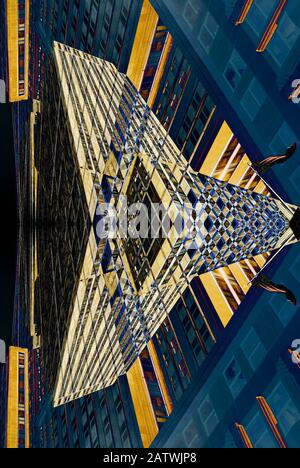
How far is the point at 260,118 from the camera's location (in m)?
23.0

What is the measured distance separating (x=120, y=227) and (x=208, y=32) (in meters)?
14.7

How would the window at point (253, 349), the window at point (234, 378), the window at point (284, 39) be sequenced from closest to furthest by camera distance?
the window at point (284, 39), the window at point (253, 349), the window at point (234, 378)

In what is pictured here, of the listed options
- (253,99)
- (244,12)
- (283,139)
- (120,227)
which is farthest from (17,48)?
(283,139)

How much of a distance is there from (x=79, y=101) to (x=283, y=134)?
785 inches

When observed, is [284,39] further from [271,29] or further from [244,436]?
[244,436]

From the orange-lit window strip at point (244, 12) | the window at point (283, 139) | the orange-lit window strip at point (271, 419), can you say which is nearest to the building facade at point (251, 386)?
the orange-lit window strip at point (271, 419)

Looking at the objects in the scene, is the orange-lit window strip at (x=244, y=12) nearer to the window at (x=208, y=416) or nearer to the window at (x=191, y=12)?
the window at (x=191, y=12)

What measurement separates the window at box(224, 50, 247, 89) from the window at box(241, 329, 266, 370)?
53.6 ft

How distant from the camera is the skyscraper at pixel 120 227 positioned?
27.2 metres

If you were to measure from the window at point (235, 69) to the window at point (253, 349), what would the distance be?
1634 centimetres

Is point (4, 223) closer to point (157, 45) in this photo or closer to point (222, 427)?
point (157, 45)

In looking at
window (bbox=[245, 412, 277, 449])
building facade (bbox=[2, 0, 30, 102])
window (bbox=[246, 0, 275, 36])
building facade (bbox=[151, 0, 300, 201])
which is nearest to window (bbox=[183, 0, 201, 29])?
building facade (bbox=[151, 0, 300, 201])

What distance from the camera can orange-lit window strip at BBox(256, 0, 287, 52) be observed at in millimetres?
19391

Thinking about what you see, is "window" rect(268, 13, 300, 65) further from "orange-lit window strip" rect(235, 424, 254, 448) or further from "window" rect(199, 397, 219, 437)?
"window" rect(199, 397, 219, 437)
